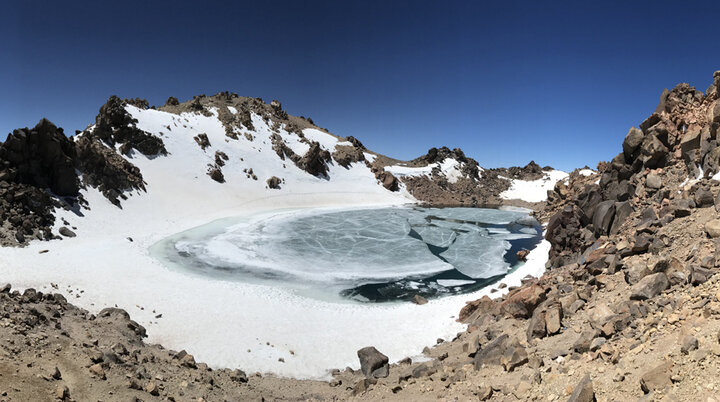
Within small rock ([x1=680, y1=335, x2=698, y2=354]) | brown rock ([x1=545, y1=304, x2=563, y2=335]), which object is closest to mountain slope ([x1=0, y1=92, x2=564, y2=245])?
brown rock ([x1=545, y1=304, x2=563, y2=335])

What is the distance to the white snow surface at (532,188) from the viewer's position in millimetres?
78144

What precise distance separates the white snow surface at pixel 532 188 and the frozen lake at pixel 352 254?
39.1m

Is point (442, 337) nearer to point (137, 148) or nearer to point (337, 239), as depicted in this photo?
point (337, 239)

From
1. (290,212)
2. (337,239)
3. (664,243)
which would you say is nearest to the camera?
(664,243)

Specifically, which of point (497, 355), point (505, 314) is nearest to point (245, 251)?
point (505, 314)

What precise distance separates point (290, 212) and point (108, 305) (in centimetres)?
3233

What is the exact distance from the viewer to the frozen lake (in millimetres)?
19781

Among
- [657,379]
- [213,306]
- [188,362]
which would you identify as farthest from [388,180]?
[657,379]

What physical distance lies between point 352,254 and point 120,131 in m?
37.8

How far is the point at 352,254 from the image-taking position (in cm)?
2652

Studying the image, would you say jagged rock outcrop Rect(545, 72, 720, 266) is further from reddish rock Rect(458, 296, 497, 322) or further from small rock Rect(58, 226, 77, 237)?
small rock Rect(58, 226, 77, 237)

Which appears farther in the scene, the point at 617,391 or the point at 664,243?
the point at 664,243

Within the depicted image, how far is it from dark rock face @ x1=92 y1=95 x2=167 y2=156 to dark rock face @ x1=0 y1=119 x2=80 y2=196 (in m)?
15.1

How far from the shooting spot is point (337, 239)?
1245 inches
